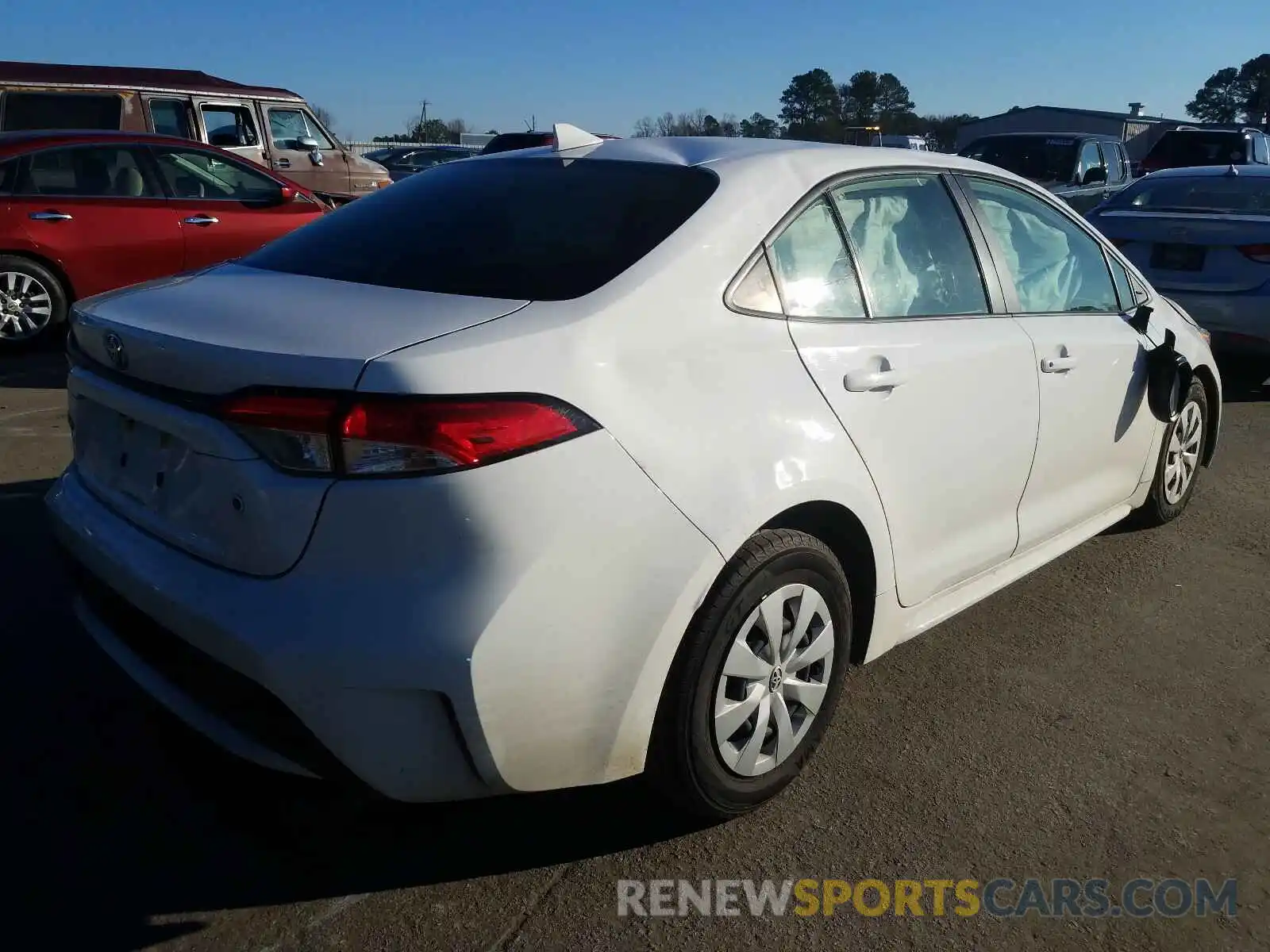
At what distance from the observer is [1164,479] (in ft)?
15.4

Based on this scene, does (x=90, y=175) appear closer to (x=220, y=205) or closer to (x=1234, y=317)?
(x=220, y=205)

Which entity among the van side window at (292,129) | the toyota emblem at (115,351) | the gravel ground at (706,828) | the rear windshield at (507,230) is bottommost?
the gravel ground at (706,828)

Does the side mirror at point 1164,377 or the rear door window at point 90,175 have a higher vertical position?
the rear door window at point 90,175

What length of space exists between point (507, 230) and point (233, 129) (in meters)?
11.0

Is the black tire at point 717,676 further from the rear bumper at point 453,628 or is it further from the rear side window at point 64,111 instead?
the rear side window at point 64,111

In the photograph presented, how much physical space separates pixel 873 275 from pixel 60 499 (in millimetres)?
2184

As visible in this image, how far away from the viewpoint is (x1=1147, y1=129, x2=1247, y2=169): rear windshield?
18734 millimetres

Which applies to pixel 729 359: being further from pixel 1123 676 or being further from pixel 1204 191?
pixel 1204 191

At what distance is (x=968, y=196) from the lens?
3.53 meters

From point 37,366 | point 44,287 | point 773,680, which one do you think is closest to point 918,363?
point 773,680

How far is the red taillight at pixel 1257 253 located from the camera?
7.05 meters

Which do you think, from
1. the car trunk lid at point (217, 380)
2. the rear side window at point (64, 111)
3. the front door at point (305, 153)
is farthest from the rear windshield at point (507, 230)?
the front door at point (305, 153)

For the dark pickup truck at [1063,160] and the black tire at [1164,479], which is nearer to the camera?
the black tire at [1164,479]

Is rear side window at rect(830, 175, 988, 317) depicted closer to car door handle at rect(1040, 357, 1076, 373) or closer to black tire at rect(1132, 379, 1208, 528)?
car door handle at rect(1040, 357, 1076, 373)
